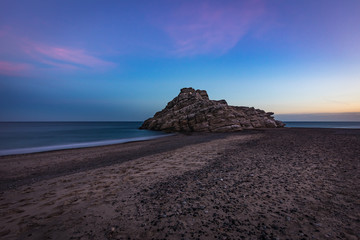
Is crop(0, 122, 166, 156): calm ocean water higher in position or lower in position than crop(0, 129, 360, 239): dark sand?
higher

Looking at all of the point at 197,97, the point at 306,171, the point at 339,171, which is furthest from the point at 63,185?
the point at 197,97

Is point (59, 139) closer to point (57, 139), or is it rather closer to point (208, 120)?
point (57, 139)

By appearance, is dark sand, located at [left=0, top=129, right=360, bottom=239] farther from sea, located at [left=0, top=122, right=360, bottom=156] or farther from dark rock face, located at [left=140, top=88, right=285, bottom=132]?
dark rock face, located at [left=140, top=88, right=285, bottom=132]

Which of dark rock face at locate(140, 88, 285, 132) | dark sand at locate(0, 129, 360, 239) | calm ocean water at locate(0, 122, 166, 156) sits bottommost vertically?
dark sand at locate(0, 129, 360, 239)

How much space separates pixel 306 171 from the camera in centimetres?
890

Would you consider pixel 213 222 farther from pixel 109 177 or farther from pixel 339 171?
pixel 339 171

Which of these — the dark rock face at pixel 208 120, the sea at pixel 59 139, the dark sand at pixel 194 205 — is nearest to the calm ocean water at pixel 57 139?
the sea at pixel 59 139

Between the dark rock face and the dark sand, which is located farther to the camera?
the dark rock face

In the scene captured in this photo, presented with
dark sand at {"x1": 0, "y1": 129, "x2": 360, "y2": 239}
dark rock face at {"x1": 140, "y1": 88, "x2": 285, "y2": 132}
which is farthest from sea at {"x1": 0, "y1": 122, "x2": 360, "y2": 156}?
dark sand at {"x1": 0, "y1": 129, "x2": 360, "y2": 239}

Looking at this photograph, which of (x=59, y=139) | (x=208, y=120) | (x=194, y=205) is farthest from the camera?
(x=208, y=120)

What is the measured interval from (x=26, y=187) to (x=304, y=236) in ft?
40.4

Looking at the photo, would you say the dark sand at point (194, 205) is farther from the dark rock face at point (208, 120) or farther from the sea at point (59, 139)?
the dark rock face at point (208, 120)

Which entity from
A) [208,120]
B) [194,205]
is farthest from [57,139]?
[194,205]

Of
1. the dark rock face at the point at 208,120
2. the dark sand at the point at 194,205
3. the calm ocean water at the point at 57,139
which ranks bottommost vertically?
the dark sand at the point at 194,205
